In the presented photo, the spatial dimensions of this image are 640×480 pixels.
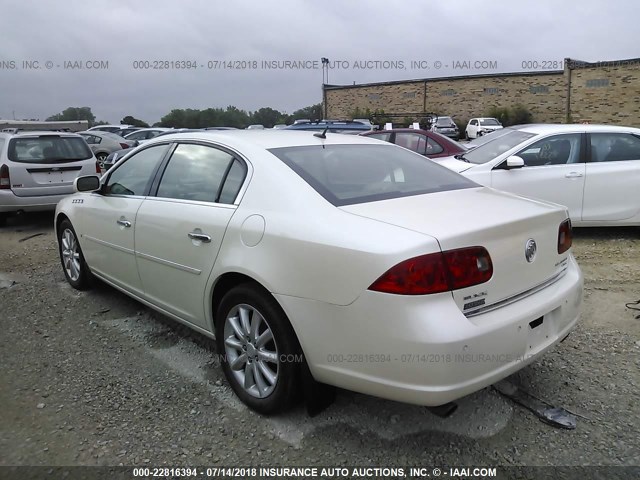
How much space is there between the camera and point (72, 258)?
15.8ft

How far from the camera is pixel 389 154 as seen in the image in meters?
3.44

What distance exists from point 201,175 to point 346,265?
1431mm

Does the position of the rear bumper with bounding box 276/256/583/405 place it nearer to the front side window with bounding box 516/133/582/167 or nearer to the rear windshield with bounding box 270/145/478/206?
the rear windshield with bounding box 270/145/478/206

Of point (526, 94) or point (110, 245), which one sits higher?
point (526, 94)

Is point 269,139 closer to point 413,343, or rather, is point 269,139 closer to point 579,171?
point 413,343

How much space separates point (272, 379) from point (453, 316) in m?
1.04

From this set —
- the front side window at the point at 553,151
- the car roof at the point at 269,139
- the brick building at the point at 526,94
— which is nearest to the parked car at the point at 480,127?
the brick building at the point at 526,94

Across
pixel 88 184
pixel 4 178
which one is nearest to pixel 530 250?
pixel 88 184

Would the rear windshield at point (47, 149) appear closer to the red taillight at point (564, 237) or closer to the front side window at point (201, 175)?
the front side window at point (201, 175)

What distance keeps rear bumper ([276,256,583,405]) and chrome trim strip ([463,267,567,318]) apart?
0.02 metres

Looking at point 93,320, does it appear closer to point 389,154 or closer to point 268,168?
point 268,168

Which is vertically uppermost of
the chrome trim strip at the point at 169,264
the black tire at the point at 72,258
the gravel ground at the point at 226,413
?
the chrome trim strip at the point at 169,264

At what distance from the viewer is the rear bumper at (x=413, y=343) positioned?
6.89 feet

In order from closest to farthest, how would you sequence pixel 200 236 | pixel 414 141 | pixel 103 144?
pixel 200 236
pixel 414 141
pixel 103 144
